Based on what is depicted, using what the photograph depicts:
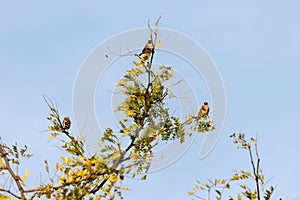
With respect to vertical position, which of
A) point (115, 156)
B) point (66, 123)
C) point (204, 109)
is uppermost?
point (204, 109)

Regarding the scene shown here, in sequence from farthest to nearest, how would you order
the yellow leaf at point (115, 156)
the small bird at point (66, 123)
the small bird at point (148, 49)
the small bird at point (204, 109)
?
the small bird at point (204, 109) → the small bird at point (66, 123) → the small bird at point (148, 49) → the yellow leaf at point (115, 156)

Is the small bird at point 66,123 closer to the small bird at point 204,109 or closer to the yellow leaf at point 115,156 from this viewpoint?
the yellow leaf at point 115,156

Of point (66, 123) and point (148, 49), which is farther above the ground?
point (148, 49)

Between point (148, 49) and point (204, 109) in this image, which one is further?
point (204, 109)

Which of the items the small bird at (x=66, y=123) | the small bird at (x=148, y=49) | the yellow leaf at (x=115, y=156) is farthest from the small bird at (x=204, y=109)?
the small bird at (x=66, y=123)

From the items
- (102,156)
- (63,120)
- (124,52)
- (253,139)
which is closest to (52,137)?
(63,120)

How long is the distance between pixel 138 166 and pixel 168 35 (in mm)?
1448

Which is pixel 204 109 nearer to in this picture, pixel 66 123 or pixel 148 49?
pixel 148 49

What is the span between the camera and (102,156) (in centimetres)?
422

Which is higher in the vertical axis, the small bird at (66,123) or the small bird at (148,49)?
the small bird at (148,49)

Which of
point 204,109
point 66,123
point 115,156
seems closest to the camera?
point 115,156

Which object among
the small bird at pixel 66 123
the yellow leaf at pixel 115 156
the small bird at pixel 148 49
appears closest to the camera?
the yellow leaf at pixel 115 156

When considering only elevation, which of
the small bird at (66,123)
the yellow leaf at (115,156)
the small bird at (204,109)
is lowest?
the yellow leaf at (115,156)

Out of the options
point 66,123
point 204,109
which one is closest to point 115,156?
point 66,123
